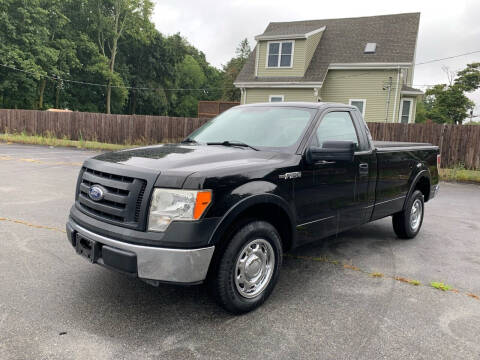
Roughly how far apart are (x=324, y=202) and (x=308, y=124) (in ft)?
2.72

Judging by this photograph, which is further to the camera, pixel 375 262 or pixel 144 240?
pixel 375 262

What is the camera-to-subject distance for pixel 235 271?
3141 mm

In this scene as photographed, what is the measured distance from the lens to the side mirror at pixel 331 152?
3.53m

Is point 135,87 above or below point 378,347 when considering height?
above

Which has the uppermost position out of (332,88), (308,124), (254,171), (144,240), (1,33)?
(1,33)

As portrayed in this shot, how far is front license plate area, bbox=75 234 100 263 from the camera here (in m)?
3.05

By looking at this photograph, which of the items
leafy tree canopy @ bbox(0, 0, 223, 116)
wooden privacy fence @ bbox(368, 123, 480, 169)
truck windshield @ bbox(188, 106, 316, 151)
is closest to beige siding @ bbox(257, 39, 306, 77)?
wooden privacy fence @ bbox(368, 123, 480, 169)

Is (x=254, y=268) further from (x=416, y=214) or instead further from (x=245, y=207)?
(x=416, y=214)

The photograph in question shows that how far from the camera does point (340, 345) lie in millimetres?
2855

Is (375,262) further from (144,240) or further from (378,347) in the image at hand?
(144,240)

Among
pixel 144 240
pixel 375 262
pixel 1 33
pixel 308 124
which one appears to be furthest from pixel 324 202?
pixel 1 33

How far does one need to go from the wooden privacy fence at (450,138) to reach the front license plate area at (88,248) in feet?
47.5

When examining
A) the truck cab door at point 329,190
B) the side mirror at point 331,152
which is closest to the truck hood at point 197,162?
the side mirror at point 331,152

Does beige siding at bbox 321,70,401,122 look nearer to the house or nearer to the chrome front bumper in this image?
the house
